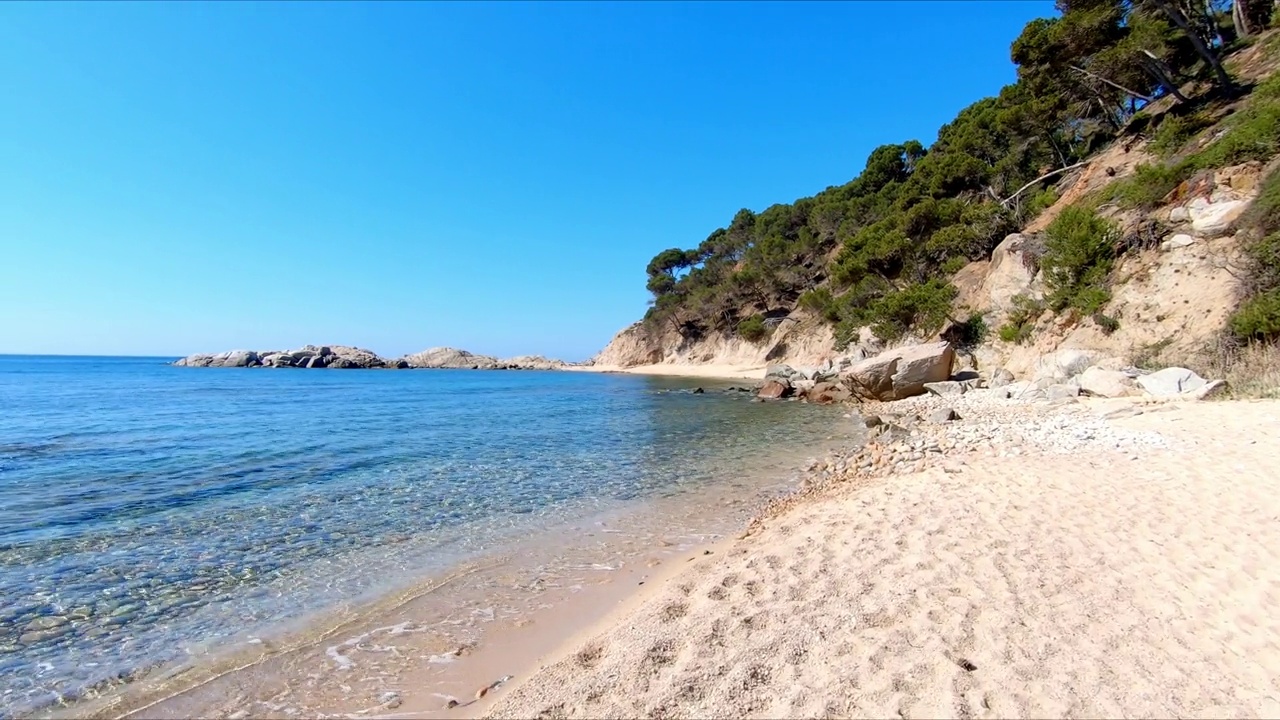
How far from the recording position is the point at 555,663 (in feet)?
13.7

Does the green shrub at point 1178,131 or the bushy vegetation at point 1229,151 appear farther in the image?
the green shrub at point 1178,131

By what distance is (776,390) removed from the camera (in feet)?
92.1

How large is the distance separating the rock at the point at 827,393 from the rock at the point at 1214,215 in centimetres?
1225

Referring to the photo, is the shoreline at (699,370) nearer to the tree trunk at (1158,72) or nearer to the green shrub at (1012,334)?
the green shrub at (1012,334)

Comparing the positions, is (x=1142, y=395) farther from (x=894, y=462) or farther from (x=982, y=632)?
(x=982, y=632)

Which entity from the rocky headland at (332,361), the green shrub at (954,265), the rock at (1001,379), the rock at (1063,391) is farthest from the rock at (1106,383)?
the rocky headland at (332,361)

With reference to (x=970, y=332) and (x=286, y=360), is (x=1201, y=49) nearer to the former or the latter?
(x=970, y=332)

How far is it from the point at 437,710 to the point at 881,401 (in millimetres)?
22251

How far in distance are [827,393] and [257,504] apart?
22103mm

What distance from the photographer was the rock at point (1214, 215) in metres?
14.8

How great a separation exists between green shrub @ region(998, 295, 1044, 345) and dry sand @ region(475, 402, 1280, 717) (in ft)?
54.3

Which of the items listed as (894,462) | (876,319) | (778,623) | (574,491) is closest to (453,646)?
(778,623)

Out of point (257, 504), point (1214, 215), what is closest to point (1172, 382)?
point (1214, 215)

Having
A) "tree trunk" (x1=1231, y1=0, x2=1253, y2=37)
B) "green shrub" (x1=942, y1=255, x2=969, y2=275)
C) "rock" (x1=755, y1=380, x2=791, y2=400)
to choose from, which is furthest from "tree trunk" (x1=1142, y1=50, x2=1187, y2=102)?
Answer: "rock" (x1=755, y1=380, x2=791, y2=400)
